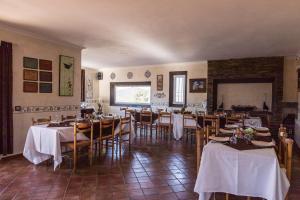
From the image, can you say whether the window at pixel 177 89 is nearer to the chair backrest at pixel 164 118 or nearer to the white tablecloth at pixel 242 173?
the chair backrest at pixel 164 118

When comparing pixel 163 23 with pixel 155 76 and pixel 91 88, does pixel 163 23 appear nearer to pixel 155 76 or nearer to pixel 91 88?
pixel 155 76

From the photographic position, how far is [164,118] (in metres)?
6.44

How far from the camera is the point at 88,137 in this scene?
404 centimetres

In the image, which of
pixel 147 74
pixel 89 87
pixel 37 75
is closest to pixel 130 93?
pixel 147 74

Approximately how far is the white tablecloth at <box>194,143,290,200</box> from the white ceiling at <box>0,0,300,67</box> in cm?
192

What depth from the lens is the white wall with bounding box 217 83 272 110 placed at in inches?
289

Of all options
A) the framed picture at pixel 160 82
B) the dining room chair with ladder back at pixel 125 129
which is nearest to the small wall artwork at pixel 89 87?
the framed picture at pixel 160 82

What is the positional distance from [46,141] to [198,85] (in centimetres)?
563

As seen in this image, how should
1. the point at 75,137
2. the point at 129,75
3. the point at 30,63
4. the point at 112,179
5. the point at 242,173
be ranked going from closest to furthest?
the point at 242,173
the point at 112,179
the point at 75,137
the point at 30,63
the point at 129,75

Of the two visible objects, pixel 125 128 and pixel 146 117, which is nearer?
pixel 125 128

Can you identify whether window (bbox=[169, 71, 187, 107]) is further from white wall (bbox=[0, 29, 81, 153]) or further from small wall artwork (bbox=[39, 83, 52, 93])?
small wall artwork (bbox=[39, 83, 52, 93])

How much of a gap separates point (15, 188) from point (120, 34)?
123 inches

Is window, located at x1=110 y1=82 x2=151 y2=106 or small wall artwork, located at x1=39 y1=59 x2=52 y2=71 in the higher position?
small wall artwork, located at x1=39 y1=59 x2=52 y2=71

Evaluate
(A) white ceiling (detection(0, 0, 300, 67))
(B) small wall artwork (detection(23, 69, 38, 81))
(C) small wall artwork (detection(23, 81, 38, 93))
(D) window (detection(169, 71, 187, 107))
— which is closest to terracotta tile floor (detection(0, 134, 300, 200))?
(C) small wall artwork (detection(23, 81, 38, 93))
